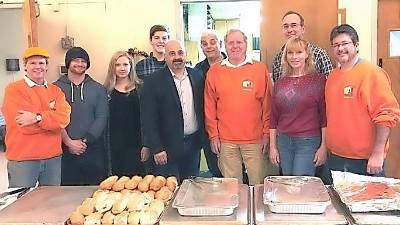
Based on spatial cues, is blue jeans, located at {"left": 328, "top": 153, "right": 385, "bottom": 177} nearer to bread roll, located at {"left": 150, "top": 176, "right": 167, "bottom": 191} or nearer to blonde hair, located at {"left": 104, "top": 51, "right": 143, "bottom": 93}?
bread roll, located at {"left": 150, "top": 176, "right": 167, "bottom": 191}

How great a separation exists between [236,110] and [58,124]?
1043 mm

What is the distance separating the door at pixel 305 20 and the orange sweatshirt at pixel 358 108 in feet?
4.09

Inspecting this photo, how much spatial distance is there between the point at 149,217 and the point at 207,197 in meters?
0.24

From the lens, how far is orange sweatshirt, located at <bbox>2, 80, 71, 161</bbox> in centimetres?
267

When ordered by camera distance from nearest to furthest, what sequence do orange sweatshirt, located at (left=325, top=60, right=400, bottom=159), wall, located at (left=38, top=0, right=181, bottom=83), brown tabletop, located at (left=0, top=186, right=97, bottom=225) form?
brown tabletop, located at (left=0, top=186, right=97, bottom=225) → orange sweatshirt, located at (left=325, top=60, right=400, bottom=159) → wall, located at (left=38, top=0, right=181, bottom=83)

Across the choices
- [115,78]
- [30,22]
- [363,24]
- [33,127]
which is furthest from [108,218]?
[363,24]

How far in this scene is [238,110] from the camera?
9.43 ft

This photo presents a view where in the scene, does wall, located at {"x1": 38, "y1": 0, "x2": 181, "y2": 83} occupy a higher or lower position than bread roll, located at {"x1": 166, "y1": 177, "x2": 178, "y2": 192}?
higher

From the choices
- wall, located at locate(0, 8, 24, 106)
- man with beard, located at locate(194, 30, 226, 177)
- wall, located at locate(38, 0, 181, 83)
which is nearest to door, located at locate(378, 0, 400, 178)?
man with beard, located at locate(194, 30, 226, 177)

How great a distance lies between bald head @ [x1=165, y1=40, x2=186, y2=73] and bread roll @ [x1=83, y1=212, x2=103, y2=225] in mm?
1555

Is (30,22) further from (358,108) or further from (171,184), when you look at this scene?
(358,108)

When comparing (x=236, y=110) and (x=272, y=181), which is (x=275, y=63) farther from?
(x=272, y=181)

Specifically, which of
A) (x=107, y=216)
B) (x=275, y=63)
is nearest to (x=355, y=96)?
(x=275, y=63)

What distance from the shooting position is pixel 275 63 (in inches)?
124
